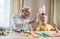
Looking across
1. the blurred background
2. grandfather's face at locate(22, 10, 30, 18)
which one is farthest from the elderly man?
the blurred background

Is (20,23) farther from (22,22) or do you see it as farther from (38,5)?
(38,5)

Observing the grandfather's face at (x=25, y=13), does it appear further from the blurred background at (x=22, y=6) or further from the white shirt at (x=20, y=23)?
the blurred background at (x=22, y=6)

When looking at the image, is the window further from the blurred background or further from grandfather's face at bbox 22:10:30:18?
grandfather's face at bbox 22:10:30:18

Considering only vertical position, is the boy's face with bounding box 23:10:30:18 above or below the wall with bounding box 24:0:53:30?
below

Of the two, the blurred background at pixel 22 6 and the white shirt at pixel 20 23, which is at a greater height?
the blurred background at pixel 22 6

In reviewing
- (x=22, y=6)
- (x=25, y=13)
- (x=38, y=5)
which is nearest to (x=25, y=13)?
(x=25, y=13)

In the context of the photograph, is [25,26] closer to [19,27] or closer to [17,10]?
[19,27]

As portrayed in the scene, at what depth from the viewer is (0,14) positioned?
9.30ft

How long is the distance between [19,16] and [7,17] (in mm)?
944

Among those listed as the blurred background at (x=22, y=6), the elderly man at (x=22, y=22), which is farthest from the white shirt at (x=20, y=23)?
the blurred background at (x=22, y=6)

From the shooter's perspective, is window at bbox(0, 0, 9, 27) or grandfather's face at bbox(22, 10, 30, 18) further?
window at bbox(0, 0, 9, 27)

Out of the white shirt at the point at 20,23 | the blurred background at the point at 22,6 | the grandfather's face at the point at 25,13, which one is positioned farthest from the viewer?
the blurred background at the point at 22,6

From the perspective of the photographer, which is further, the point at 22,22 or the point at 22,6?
the point at 22,6

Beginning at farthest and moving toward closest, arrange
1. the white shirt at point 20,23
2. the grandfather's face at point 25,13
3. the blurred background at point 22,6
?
the blurred background at point 22,6 → the grandfather's face at point 25,13 → the white shirt at point 20,23
